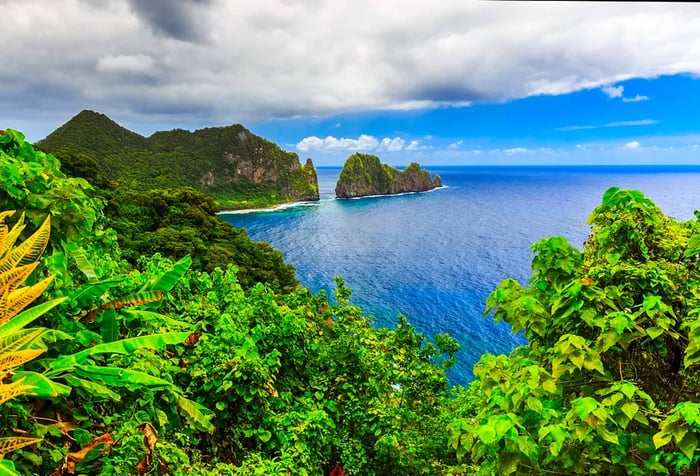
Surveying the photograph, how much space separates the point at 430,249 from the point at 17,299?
64326mm

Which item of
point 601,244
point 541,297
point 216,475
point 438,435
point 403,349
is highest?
point 601,244

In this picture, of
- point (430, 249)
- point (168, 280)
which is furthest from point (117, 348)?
point (430, 249)

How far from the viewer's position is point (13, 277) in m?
2.88

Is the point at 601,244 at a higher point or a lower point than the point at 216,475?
higher

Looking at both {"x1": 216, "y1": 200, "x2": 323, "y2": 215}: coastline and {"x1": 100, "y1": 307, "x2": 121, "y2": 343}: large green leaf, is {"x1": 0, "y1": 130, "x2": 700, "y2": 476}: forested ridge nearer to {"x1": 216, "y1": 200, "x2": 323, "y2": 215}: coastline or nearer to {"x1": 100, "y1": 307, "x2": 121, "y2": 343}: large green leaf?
{"x1": 100, "y1": 307, "x2": 121, "y2": 343}: large green leaf

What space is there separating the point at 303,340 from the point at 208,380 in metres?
2.31

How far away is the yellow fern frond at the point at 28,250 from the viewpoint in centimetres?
294

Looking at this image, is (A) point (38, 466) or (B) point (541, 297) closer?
(A) point (38, 466)

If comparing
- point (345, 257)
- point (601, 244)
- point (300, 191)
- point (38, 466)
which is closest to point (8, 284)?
point (38, 466)

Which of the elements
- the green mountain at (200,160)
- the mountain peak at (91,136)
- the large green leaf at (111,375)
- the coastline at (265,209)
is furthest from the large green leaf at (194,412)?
the mountain peak at (91,136)

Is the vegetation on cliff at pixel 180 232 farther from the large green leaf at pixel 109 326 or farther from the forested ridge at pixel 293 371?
the large green leaf at pixel 109 326

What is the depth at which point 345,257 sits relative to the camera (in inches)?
2431

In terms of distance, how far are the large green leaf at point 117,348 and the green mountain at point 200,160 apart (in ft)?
368

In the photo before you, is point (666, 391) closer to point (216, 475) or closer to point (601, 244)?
point (601, 244)
